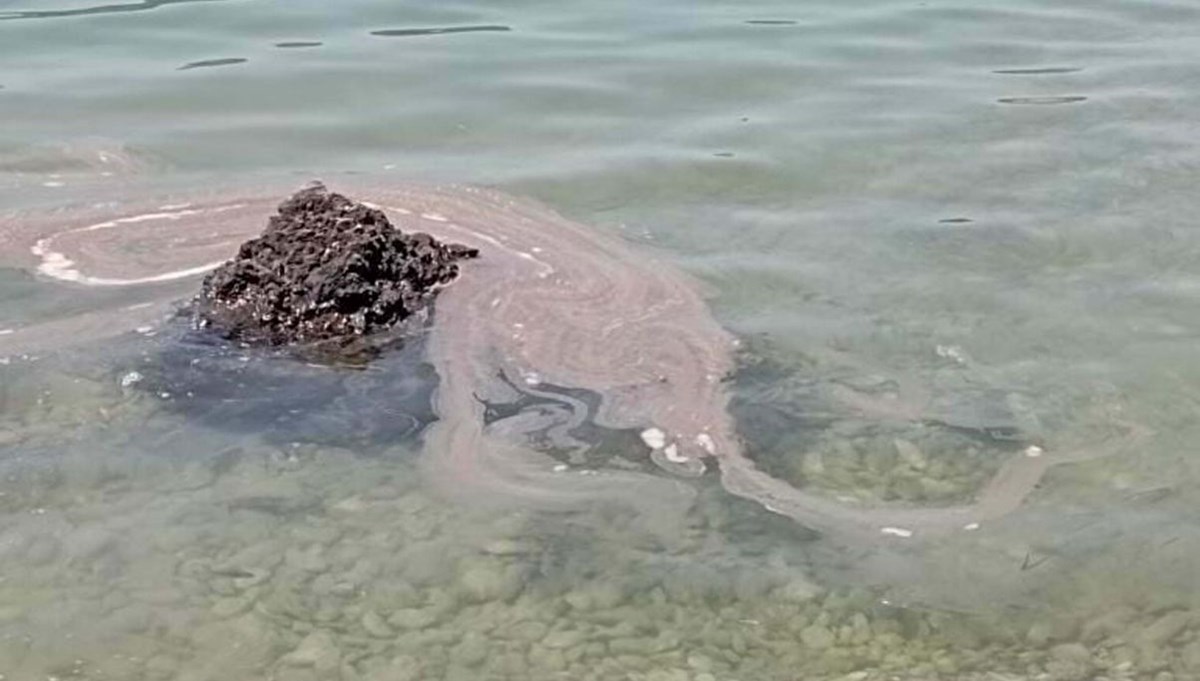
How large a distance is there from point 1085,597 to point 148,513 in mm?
3113

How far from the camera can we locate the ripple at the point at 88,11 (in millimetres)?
12977

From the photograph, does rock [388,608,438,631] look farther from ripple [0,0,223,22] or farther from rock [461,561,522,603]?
ripple [0,0,223,22]

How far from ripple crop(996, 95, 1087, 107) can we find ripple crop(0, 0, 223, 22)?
6744mm

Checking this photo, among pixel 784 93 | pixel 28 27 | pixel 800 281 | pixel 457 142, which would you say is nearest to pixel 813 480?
pixel 800 281

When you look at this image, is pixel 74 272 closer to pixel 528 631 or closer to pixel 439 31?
pixel 528 631

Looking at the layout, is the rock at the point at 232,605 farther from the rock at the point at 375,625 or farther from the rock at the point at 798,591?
the rock at the point at 798,591

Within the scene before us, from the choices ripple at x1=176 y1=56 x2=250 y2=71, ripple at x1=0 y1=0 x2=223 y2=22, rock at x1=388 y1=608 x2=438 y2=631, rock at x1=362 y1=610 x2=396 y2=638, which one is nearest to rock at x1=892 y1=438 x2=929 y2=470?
rock at x1=388 y1=608 x2=438 y2=631

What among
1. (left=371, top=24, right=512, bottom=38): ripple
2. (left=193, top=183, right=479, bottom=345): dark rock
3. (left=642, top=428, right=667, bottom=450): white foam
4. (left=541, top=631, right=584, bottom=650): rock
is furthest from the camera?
(left=371, top=24, right=512, bottom=38): ripple

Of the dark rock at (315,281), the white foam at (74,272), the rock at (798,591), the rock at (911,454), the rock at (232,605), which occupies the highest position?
the dark rock at (315,281)

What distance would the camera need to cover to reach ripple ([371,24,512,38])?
12.7 metres

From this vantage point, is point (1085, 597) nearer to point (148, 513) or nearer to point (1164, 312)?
point (1164, 312)

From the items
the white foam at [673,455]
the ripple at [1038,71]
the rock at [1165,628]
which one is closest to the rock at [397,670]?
the white foam at [673,455]

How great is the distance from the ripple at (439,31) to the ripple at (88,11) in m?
2.01

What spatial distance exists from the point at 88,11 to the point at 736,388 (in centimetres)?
848
